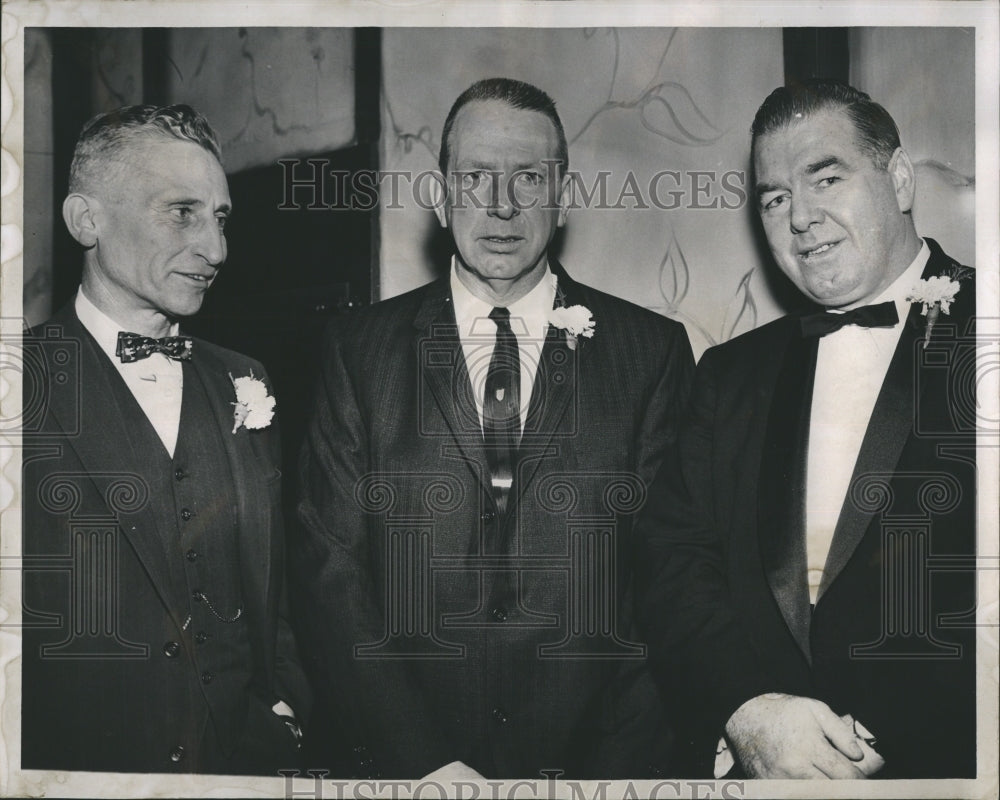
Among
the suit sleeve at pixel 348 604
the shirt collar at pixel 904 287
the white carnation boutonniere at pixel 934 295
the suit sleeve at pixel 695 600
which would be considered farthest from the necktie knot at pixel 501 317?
the white carnation boutonniere at pixel 934 295

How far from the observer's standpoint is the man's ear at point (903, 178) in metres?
3.05

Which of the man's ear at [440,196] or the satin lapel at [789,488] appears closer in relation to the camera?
the satin lapel at [789,488]

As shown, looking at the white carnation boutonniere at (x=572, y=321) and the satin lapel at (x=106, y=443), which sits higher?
the white carnation boutonniere at (x=572, y=321)

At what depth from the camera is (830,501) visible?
3014 mm

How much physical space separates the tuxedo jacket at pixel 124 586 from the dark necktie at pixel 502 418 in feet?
2.23

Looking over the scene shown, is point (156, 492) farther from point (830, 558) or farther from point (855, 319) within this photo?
point (855, 319)

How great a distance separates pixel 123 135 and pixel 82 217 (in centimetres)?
29

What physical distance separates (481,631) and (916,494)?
1.42 m

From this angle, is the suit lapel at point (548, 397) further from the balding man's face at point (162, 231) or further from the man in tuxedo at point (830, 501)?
the balding man's face at point (162, 231)

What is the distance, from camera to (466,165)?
9.99 ft

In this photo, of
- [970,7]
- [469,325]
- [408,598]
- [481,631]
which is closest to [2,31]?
[469,325]

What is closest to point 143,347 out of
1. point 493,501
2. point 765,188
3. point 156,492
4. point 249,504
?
point 156,492

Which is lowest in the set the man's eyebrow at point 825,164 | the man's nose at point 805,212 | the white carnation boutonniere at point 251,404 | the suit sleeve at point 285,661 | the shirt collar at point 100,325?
the suit sleeve at point 285,661

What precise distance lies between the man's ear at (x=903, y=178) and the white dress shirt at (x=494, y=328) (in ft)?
3.63
